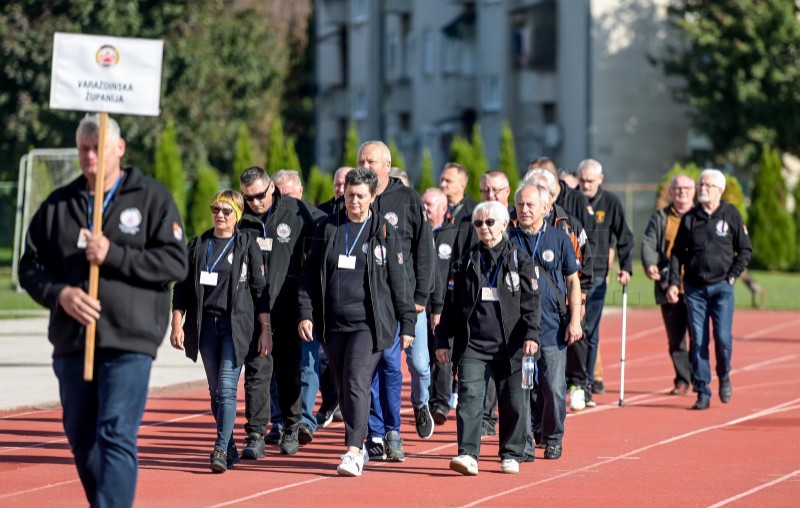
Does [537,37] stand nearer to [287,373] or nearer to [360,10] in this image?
[360,10]

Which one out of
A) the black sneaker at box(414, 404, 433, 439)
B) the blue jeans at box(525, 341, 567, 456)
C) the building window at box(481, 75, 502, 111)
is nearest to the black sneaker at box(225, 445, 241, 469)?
the black sneaker at box(414, 404, 433, 439)

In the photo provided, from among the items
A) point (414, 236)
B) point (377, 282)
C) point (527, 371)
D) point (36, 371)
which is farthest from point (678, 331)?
point (36, 371)

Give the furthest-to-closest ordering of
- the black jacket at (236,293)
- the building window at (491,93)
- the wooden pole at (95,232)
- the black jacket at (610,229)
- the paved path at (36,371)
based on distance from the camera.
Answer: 1. the building window at (491,93)
2. the black jacket at (610,229)
3. the paved path at (36,371)
4. the black jacket at (236,293)
5. the wooden pole at (95,232)

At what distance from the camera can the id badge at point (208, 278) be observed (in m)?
10.9

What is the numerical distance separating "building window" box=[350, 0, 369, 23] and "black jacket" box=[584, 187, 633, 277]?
47.9 metres

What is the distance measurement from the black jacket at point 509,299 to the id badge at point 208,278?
4.98 feet

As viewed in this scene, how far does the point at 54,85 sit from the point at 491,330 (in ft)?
11.5

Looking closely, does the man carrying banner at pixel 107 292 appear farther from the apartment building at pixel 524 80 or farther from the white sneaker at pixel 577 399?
the apartment building at pixel 524 80

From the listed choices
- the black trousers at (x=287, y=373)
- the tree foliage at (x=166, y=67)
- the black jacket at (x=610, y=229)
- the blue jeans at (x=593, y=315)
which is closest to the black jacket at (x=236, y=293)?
the black trousers at (x=287, y=373)

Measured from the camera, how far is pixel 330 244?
35.2ft

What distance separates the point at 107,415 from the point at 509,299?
3.87m

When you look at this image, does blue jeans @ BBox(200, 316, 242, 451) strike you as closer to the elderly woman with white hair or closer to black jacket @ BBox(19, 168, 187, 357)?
the elderly woman with white hair

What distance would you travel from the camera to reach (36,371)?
17047mm

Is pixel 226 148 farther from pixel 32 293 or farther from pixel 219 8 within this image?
pixel 32 293
